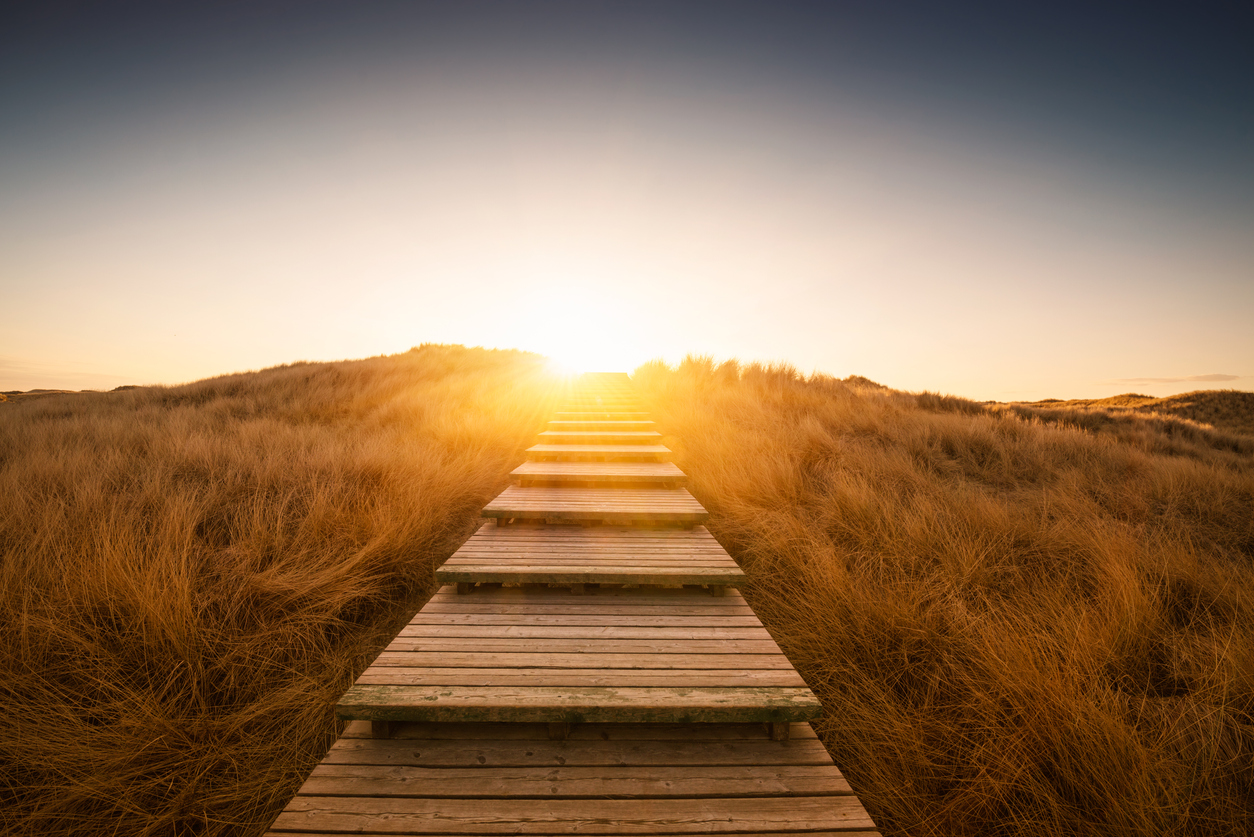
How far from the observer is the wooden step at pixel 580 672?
1.92 meters

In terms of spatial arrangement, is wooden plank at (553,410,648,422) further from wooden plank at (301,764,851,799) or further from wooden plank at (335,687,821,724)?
wooden plank at (301,764,851,799)

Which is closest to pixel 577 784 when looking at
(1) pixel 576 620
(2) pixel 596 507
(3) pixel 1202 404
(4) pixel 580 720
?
(4) pixel 580 720

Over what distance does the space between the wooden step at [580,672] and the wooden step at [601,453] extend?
2888 mm

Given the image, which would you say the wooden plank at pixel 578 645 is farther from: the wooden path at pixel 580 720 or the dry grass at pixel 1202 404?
the dry grass at pixel 1202 404

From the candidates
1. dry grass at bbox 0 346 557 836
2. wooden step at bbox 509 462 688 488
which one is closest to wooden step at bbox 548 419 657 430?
dry grass at bbox 0 346 557 836

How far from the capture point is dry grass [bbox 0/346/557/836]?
1.93 metres

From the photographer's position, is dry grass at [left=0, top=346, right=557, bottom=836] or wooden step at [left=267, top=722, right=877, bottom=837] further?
dry grass at [left=0, top=346, right=557, bottom=836]

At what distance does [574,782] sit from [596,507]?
2426 mm

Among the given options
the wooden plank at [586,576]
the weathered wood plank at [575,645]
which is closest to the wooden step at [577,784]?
the weathered wood plank at [575,645]

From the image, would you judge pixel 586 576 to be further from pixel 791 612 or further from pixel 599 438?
pixel 599 438

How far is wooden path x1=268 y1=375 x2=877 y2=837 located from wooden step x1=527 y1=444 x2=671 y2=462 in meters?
2.55

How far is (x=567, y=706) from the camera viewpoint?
1.92 m

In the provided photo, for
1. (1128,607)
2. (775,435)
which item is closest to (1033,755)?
(1128,607)

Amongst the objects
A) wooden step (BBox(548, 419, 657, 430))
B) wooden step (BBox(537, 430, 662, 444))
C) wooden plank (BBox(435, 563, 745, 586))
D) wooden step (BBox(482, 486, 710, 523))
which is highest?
wooden step (BBox(548, 419, 657, 430))
